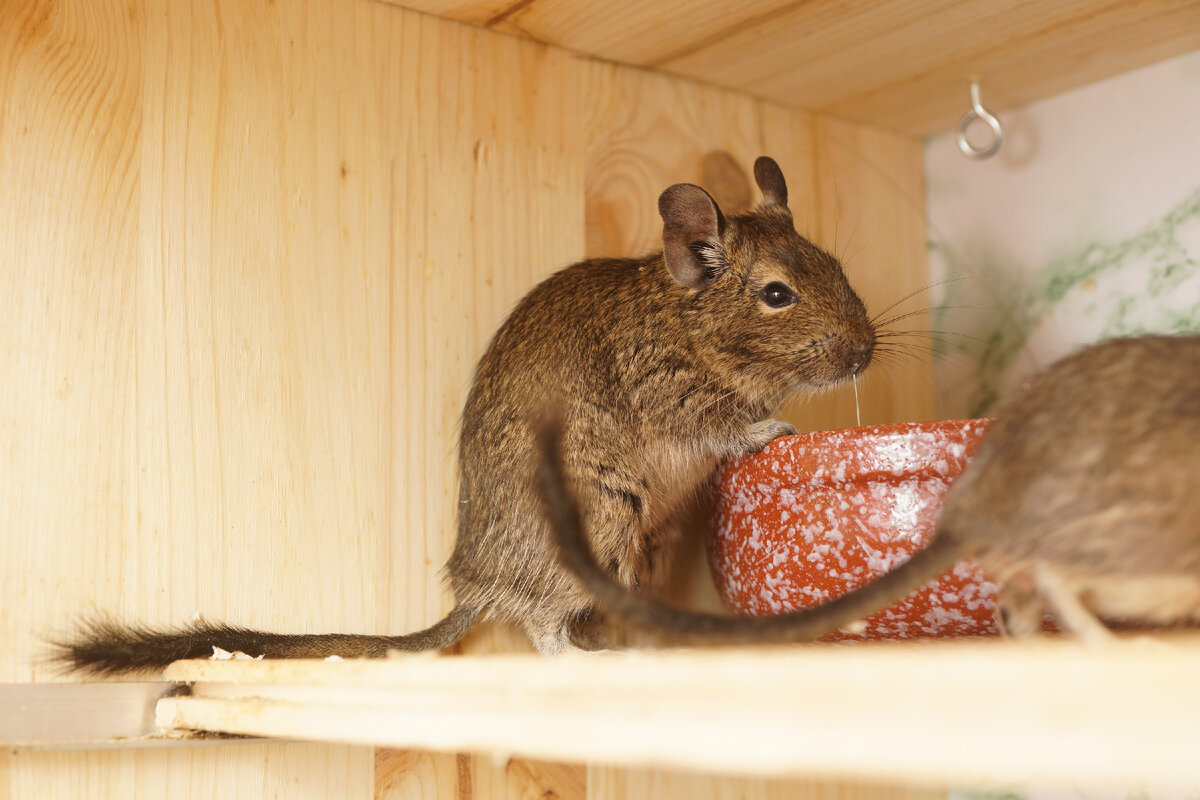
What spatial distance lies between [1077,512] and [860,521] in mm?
395

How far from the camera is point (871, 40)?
1668mm

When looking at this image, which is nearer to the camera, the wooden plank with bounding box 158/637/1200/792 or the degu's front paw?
the wooden plank with bounding box 158/637/1200/792

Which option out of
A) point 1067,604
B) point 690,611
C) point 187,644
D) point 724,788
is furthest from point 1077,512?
point 724,788

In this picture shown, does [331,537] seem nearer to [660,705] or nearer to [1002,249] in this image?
[660,705]

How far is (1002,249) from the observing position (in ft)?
6.19

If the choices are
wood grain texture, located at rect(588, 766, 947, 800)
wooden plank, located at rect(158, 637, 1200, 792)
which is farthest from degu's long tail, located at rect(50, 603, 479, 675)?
wooden plank, located at rect(158, 637, 1200, 792)

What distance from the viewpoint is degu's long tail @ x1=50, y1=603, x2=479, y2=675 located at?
1209mm

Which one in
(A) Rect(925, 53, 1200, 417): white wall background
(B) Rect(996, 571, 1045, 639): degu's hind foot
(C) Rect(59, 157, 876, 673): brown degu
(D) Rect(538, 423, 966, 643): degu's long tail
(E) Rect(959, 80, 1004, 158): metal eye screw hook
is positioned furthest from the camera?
(E) Rect(959, 80, 1004, 158): metal eye screw hook

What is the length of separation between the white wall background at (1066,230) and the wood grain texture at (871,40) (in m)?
0.07

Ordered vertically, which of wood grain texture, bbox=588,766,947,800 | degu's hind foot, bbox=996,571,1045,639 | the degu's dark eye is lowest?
wood grain texture, bbox=588,766,947,800

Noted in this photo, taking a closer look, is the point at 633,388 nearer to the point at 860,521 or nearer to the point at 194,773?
the point at 860,521

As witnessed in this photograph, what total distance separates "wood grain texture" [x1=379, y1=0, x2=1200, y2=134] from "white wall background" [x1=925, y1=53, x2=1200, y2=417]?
68 millimetres

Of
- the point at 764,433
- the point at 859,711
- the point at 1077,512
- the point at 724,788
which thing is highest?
the point at 764,433

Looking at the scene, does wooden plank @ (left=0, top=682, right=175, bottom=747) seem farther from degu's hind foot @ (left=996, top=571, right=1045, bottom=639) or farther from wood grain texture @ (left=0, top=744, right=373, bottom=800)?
degu's hind foot @ (left=996, top=571, right=1045, bottom=639)
